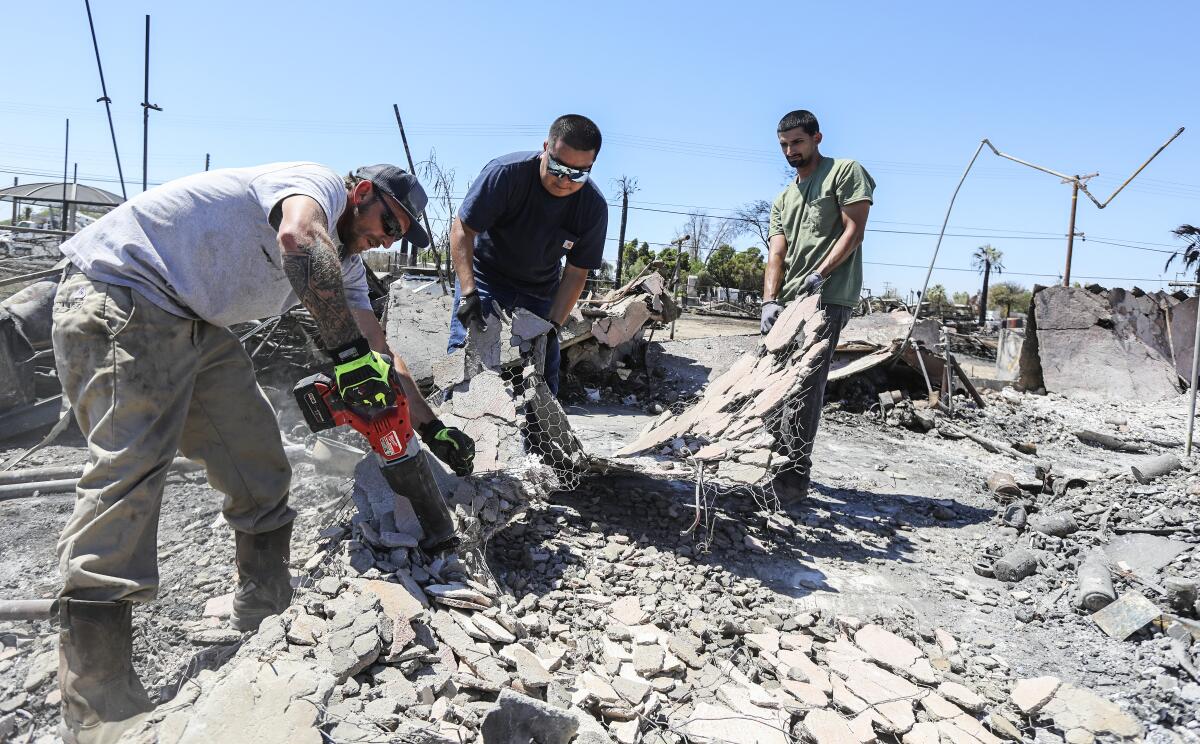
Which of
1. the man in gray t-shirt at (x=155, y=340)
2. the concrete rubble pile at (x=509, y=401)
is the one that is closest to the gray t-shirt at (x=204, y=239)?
the man in gray t-shirt at (x=155, y=340)

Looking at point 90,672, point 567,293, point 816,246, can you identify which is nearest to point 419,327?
point 567,293

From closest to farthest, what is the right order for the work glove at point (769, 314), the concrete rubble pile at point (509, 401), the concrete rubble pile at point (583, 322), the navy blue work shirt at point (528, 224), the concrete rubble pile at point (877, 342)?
the concrete rubble pile at point (509, 401) < the navy blue work shirt at point (528, 224) < the work glove at point (769, 314) < the concrete rubble pile at point (583, 322) < the concrete rubble pile at point (877, 342)

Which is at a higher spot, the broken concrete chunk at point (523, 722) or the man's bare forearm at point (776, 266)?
the man's bare forearm at point (776, 266)

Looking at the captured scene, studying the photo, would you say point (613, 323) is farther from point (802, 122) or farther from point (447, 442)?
point (447, 442)

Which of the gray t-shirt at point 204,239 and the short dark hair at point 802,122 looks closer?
the gray t-shirt at point 204,239

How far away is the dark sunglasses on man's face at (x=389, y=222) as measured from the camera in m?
2.29

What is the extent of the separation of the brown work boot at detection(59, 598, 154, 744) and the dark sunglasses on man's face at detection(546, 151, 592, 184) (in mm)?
2385

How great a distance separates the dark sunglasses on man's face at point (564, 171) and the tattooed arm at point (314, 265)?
154cm

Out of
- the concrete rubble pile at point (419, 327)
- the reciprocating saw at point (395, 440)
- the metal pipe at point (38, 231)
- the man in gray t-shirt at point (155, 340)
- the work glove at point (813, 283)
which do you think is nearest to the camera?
the man in gray t-shirt at point (155, 340)

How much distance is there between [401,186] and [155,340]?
33.4 inches

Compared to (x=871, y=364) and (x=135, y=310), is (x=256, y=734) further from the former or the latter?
(x=871, y=364)

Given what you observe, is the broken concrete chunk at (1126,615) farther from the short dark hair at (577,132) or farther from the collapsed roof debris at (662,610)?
the short dark hair at (577,132)

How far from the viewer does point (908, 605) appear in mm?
3025

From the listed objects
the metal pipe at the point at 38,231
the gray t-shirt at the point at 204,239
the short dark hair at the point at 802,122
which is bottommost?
the gray t-shirt at the point at 204,239
